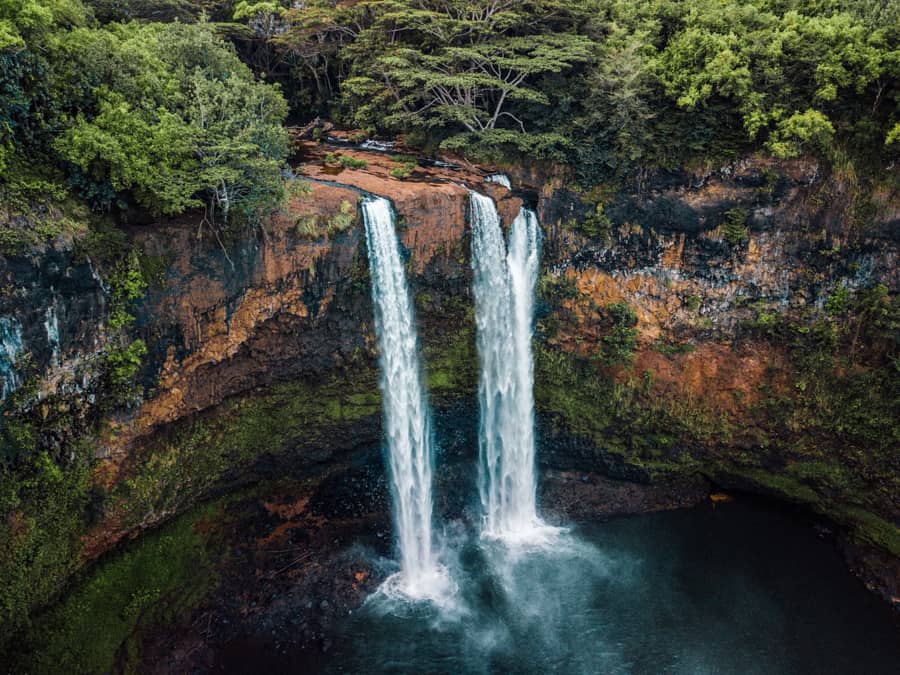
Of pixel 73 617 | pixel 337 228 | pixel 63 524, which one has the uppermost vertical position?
pixel 337 228

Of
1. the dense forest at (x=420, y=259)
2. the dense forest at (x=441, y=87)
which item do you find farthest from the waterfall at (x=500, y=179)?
the dense forest at (x=441, y=87)

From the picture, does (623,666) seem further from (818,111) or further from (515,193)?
(818,111)

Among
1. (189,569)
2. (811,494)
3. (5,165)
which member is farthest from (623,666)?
(5,165)

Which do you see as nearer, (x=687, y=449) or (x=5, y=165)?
(x=5, y=165)

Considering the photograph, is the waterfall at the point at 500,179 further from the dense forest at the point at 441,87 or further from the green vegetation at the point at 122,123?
the green vegetation at the point at 122,123

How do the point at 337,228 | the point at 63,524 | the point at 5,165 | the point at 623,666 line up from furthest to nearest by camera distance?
the point at 337,228 → the point at 623,666 → the point at 63,524 → the point at 5,165
